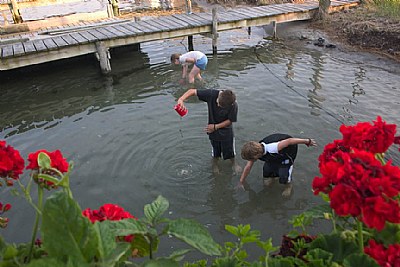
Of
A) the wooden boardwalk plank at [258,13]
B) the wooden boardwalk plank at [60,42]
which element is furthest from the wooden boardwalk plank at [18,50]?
the wooden boardwalk plank at [258,13]

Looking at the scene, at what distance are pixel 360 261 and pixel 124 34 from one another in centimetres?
888

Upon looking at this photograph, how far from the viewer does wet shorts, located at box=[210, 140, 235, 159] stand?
4.97 m

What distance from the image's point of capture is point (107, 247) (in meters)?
1.07

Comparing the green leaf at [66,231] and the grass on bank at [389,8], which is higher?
the green leaf at [66,231]

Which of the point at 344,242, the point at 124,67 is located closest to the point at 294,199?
the point at 344,242

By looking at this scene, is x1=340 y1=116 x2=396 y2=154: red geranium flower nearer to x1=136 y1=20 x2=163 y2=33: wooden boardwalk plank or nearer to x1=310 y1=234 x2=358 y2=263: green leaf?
x1=310 y1=234 x2=358 y2=263: green leaf

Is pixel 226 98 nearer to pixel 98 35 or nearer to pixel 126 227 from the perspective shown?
pixel 126 227

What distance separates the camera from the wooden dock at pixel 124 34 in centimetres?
824

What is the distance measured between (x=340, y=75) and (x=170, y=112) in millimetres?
4474

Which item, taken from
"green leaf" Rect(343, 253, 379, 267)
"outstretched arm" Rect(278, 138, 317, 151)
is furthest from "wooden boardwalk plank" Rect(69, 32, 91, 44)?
"green leaf" Rect(343, 253, 379, 267)

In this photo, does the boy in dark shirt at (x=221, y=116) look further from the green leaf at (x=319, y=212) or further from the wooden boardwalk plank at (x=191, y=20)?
the wooden boardwalk plank at (x=191, y=20)

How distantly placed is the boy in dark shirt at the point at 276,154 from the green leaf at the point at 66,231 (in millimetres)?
3281

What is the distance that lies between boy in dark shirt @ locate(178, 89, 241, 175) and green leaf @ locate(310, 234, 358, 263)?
3100 millimetres

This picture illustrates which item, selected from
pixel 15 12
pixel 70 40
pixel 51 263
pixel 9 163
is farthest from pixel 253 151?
pixel 15 12
